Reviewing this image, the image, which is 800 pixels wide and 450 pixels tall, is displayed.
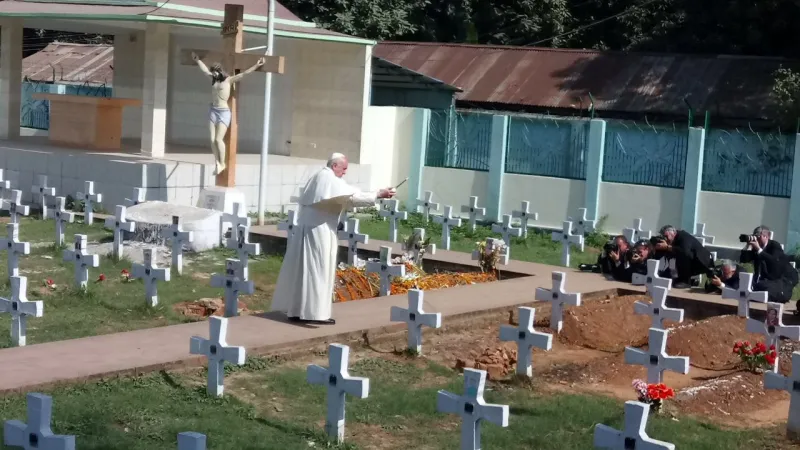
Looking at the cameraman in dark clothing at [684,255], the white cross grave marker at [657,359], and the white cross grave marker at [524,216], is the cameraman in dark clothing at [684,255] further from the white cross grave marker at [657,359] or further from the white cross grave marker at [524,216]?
the white cross grave marker at [657,359]

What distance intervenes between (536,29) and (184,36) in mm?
12051

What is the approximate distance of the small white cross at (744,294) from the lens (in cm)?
1289

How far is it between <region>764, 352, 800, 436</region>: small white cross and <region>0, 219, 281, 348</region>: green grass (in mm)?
5500

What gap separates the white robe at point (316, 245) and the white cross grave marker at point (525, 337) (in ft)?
5.62

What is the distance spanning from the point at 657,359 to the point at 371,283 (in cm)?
470

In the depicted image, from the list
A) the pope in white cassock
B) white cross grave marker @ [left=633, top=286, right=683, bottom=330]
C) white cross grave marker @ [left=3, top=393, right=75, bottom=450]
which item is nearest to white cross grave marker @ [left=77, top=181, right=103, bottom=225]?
the pope in white cassock

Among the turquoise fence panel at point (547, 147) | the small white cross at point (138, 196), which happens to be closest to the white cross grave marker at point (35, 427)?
the small white cross at point (138, 196)

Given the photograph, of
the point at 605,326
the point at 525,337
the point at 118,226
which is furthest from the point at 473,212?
the point at 525,337

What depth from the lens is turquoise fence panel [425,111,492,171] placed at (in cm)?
2138

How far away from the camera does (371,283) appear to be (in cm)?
1380

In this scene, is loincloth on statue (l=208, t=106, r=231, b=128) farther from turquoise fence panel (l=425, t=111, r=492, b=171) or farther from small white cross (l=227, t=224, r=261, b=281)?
turquoise fence panel (l=425, t=111, r=492, b=171)

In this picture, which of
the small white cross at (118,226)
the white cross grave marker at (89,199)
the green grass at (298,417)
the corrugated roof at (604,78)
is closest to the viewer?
the green grass at (298,417)

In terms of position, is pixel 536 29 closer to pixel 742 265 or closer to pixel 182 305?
pixel 742 265

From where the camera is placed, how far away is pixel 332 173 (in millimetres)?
10953
